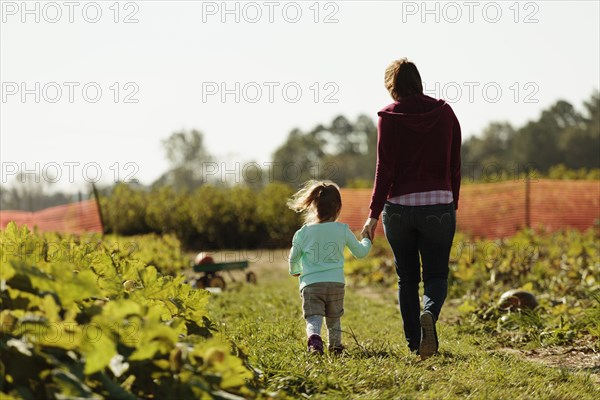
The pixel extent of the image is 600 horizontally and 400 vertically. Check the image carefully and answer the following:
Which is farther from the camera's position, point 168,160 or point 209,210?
point 168,160

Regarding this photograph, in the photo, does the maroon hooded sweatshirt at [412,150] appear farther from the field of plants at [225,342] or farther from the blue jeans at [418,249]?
the field of plants at [225,342]

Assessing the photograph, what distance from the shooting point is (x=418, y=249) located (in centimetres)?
507

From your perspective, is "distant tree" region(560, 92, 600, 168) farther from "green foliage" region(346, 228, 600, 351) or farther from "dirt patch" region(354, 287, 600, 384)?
"dirt patch" region(354, 287, 600, 384)

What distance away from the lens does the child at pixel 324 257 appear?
504 cm

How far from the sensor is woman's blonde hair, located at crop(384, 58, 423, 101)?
16.1 ft

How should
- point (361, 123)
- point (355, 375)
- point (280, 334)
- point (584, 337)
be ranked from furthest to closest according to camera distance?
point (361, 123) → point (584, 337) → point (280, 334) → point (355, 375)

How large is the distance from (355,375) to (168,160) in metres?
68.7

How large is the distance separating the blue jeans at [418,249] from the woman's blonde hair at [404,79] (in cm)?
69

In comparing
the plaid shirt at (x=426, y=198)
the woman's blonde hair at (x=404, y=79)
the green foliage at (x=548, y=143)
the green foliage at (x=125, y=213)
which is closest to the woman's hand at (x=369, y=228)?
the plaid shirt at (x=426, y=198)

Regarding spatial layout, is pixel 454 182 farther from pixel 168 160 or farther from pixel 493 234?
pixel 168 160

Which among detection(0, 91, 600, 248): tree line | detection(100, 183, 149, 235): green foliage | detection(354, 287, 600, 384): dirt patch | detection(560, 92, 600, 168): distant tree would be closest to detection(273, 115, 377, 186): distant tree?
detection(0, 91, 600, 248): tree line

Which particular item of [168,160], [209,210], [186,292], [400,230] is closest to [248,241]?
[209,210]

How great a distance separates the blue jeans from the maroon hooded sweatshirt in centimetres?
12

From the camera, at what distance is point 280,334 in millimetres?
5316
